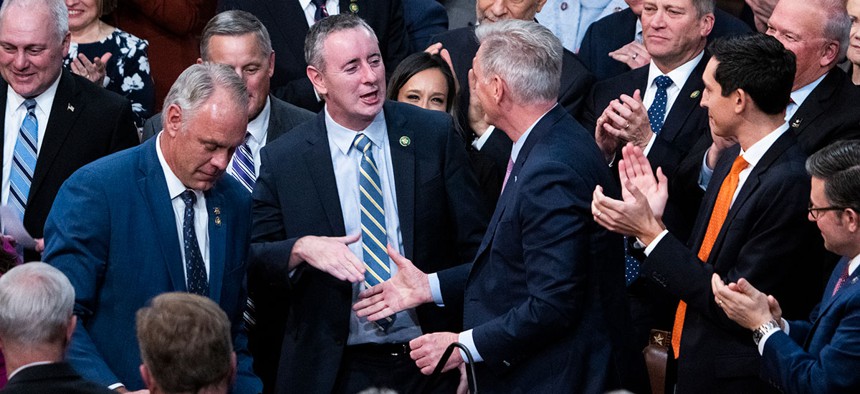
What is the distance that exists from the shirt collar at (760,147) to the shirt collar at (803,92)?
95cm

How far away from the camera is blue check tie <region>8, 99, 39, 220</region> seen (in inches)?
238

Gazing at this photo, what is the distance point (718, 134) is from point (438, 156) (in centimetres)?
118

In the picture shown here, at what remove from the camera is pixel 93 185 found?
475cm

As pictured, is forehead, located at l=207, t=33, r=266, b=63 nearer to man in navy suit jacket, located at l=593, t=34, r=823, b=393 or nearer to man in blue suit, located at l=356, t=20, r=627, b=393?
man in blue suit, located at l=356, t=20, r=627, b=393

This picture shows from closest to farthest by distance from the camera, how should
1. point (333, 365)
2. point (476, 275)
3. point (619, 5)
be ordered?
point (476, 275), point (333, 365), point (619, 5)

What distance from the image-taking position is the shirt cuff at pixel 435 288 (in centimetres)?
530

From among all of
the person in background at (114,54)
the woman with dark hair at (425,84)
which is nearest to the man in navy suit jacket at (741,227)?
the woman with dark hair at (425,84)

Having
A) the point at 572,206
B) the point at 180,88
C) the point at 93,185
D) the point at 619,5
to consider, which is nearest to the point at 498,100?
the point at 572,206

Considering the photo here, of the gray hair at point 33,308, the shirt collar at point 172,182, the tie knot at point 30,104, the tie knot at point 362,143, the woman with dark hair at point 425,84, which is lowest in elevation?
the woman with dark hair at point 425,84

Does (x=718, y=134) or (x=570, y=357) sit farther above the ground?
(x=718, y=134)

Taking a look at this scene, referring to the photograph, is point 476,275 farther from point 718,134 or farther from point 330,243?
point 718,134

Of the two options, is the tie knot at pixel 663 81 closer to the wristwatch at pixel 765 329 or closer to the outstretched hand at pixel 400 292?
the outstretched hand at pixel 400 292

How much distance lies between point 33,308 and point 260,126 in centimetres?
250

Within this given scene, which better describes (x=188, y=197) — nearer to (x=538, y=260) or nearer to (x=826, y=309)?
(x=538, y=260)
